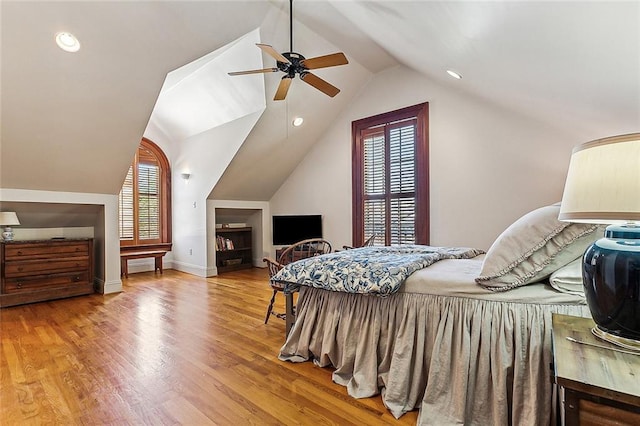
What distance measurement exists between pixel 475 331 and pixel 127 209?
6.55 m

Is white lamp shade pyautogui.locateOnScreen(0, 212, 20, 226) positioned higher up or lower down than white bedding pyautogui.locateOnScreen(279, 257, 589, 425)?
higher up

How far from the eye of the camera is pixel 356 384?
1993 millimetres

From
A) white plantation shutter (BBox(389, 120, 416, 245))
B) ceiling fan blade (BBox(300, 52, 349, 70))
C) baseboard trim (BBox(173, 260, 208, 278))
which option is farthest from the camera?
baseboard trim (BBox(173, 260, 208, 278))

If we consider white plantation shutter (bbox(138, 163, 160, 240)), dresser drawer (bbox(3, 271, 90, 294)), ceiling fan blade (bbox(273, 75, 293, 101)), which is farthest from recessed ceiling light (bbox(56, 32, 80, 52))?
white plantation shutter (bbox(138, 163, 160, 240))

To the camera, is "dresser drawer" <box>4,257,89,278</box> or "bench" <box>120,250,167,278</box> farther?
"bench" <box>120,250,167,278</box>

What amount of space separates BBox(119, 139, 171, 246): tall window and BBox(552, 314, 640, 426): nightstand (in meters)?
6.85

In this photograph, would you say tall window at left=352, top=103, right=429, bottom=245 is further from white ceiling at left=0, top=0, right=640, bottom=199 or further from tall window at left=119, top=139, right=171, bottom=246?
tall window at left=119, top=139, right=171, bottom=246

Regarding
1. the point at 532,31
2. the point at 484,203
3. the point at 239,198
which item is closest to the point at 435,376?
the point at 532,31

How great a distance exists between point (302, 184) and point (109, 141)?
3.37 metres

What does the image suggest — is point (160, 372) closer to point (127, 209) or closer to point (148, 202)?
point (127, 209)

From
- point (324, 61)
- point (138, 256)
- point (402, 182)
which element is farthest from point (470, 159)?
point (138, 256)

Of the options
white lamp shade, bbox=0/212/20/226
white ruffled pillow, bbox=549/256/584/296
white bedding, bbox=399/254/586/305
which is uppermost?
white lamp shade, bbox=0/212/20/226

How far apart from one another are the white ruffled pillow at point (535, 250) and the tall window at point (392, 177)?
309cm

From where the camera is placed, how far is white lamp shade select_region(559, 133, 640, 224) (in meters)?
0.97
